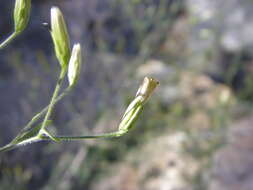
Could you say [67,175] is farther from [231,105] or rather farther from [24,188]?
[231,105]

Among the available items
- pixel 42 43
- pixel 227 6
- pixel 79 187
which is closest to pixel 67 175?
pixel 79 187

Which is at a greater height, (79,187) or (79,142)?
(79,142)

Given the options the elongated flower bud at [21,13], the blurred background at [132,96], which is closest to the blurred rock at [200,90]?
the blurred background at [132,96]

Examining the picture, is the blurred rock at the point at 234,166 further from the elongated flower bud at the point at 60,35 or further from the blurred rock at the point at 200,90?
the elongated flower bud at the point at 60,35

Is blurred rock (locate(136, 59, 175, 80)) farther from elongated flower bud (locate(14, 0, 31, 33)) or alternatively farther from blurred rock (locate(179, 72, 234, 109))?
elongated flower bud (locate(14, 0, 31, 33))

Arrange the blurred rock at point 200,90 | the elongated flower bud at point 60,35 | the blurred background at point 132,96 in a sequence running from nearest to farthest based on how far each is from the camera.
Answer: the elongated flower bud at point 60,35 → the blurred background at point 132,96 → the blurred rock at point 200,90

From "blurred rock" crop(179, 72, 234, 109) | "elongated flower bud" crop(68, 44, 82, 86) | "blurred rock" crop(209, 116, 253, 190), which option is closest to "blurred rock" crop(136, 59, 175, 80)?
"blurred rock" crop(179, 72, 234, 109)
